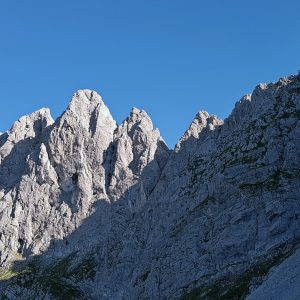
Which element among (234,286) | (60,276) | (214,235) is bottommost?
(234,286)

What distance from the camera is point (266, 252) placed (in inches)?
5285

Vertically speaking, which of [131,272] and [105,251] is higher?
[105,251]

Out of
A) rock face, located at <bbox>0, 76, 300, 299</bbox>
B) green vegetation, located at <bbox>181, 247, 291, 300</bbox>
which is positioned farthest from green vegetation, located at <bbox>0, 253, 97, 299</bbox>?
green vegetation, located at <bbox>181, 247, 291, 300</bbox>

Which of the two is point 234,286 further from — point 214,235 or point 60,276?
point 60,276

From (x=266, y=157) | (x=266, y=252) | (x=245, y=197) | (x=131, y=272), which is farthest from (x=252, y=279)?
(x=131, y=272)

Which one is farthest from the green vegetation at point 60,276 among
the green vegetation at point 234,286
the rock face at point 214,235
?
the green vegetation at point 234,286

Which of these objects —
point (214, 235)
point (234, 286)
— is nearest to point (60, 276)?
point (214, 235)

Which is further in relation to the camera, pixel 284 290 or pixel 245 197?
pixel 245 197

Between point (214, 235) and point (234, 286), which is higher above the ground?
point (214, 235)

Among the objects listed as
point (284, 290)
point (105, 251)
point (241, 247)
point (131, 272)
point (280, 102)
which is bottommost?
point (284, 290)

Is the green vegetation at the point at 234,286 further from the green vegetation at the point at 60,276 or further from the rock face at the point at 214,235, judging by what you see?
the green vegetation at the point at 60,276

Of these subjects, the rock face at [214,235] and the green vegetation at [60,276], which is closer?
the rock face at [214,235]

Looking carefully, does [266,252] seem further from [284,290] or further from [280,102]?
[280,102]

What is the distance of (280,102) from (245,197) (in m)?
48.9
